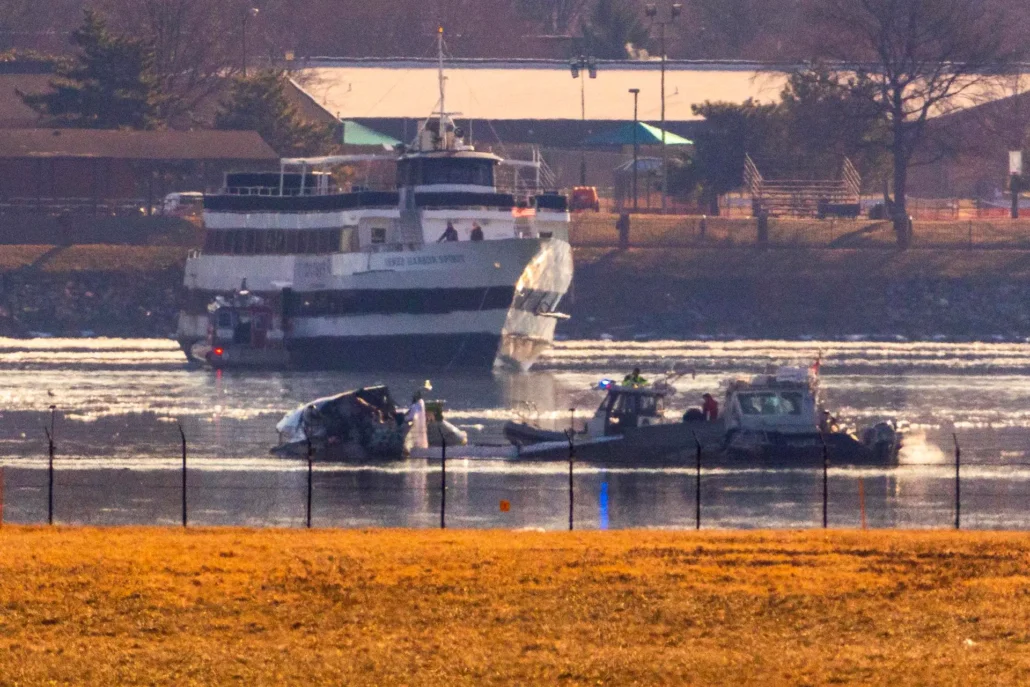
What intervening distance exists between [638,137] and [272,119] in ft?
71.0

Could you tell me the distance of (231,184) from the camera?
8250cm

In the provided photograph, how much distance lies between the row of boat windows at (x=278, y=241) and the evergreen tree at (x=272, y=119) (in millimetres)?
28325

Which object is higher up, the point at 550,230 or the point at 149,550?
the point at 550,230

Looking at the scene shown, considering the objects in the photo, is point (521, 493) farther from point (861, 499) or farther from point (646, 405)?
point (861, 499)

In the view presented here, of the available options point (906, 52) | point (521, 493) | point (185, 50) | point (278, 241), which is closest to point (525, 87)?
point (185, 50)

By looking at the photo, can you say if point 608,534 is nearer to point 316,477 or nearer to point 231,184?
point 316,477

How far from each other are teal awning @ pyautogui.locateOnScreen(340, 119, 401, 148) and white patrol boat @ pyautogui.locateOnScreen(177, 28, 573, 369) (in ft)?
126

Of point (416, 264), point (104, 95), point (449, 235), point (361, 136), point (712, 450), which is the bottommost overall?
point (712, 450)

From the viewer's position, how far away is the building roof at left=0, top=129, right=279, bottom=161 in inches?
4149

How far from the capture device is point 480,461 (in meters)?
44.8

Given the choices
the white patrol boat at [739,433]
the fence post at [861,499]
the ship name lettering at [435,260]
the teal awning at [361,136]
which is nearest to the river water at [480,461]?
the fence post at [861,499]

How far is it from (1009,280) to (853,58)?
19.3 meters

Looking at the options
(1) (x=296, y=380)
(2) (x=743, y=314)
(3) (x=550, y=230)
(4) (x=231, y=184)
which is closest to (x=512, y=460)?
(1) (x=296, y=380)

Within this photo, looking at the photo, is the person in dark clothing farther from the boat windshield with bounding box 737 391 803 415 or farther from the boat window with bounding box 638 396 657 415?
the boat windshield with bounding box 737 391 803 415
